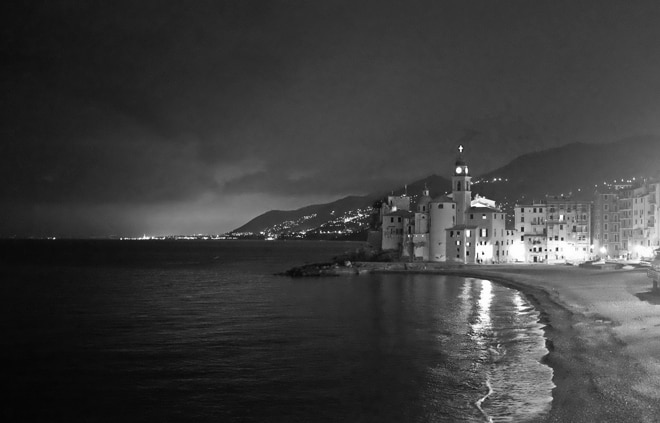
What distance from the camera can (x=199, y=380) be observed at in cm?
2680

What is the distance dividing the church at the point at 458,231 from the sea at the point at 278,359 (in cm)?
2841

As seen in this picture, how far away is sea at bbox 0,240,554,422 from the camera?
2272cm

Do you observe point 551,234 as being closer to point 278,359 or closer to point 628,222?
point 628,222

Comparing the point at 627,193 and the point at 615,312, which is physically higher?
the point at 627,193

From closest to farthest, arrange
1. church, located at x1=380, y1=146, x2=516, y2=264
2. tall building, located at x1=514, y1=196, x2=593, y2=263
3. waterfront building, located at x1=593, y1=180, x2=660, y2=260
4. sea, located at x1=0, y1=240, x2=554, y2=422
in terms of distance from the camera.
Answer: sea, located at x1=0, y1=240, x2=554, y2=422 < waterfront building, located at x1=593, y1=180, x2=660, y2=260 < church, located at x1=380, y1=146, x2=516, y2=264 < tall building, located at x1=514, y1=196, x2=593, y2=263

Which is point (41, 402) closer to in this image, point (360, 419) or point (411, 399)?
point (360, 419)

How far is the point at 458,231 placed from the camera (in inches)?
3442

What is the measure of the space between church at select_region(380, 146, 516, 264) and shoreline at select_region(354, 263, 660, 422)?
25.4 m

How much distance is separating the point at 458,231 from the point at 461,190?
7.34 meters

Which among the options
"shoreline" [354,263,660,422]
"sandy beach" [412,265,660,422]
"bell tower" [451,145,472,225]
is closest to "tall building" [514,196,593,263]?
"bell tower" [451,145,472,225]

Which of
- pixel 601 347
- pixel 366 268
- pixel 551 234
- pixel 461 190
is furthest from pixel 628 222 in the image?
pixel 601 347

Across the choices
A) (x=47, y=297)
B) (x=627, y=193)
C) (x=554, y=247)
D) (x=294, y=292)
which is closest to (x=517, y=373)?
(x=294, y=292)

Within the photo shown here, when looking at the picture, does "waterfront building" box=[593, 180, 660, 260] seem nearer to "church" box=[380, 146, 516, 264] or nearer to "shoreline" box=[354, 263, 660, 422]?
"church" box=[380, 146, 516, 264]

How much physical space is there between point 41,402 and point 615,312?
3350cm
